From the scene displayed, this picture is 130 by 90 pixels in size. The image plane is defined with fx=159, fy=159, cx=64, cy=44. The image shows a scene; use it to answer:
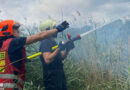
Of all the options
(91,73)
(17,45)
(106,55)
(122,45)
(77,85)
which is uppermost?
(17,45)

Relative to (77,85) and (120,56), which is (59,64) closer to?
(77,85)

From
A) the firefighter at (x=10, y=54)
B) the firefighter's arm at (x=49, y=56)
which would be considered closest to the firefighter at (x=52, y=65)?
the firefighter's arm at (x=49, y=56)

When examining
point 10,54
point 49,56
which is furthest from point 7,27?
point 49,56

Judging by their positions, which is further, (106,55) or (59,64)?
(106,55)

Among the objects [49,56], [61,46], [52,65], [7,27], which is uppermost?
[7,27]

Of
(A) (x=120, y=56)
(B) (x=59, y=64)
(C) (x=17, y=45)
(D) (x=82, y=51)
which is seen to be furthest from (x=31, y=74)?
(A) (x=120, y=56)

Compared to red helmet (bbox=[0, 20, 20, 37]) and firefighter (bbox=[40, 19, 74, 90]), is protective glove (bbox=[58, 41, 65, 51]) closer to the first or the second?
firefighter (bbox=[40, 19, 74, 90])

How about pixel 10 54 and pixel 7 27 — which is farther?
→ pixel 7 27

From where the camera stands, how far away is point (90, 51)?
3355mm

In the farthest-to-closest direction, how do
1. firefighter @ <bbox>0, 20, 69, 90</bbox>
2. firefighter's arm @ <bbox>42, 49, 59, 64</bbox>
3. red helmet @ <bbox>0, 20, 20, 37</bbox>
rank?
firefighter's arm @ <bbox>42, 49, 59, 64</bbox> → red helmet @ <bbox>0, 20, 20, 37</bbox> → firefighter @ <bbox>0, 20, 69, 90</bbox>

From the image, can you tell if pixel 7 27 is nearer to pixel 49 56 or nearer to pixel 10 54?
pixel 10 54

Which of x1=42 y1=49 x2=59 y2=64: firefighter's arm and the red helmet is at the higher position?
the red helmet

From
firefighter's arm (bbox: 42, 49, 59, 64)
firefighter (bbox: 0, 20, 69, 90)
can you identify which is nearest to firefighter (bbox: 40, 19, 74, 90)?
firefighter's arm (bbox: 42, 49, 59, 64)

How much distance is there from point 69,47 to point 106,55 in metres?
1.03
